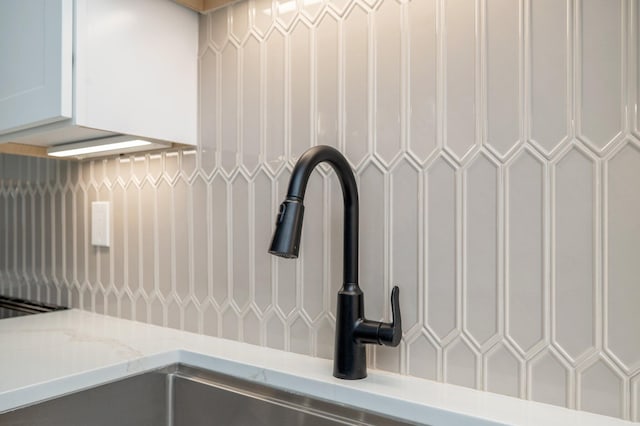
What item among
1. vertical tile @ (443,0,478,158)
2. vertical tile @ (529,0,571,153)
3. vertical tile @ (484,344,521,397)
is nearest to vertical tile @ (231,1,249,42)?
vertical tile @ (443,0,478,158)

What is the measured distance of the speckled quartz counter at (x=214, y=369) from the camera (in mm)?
742

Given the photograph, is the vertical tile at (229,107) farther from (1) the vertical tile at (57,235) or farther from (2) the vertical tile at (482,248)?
(1) the vertical tile at (57,235)

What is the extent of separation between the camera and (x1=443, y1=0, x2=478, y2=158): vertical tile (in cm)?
84

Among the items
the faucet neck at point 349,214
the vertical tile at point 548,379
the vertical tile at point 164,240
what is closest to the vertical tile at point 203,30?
the vertical tile at point 164,240

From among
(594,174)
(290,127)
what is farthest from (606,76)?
(290,127)

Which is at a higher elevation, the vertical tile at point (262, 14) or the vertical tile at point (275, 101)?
the vertical tile at point (262, 14)

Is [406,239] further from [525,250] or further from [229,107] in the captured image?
[229,107]

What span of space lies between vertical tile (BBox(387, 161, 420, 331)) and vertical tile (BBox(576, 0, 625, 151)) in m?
0.29

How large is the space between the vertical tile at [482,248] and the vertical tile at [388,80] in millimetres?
163

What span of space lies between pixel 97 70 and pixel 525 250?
0.89 metres

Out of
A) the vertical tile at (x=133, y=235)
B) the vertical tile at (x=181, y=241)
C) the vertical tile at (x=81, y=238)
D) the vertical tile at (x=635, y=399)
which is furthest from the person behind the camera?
the vertical tile at (x=81, y=238)

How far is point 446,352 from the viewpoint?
0.86 meters

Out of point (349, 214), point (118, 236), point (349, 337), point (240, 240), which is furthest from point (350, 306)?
point (118, 236)

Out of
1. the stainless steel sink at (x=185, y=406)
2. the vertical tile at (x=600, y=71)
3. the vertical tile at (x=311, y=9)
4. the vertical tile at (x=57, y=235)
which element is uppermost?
the vertical tile at (x=311, y=9)
